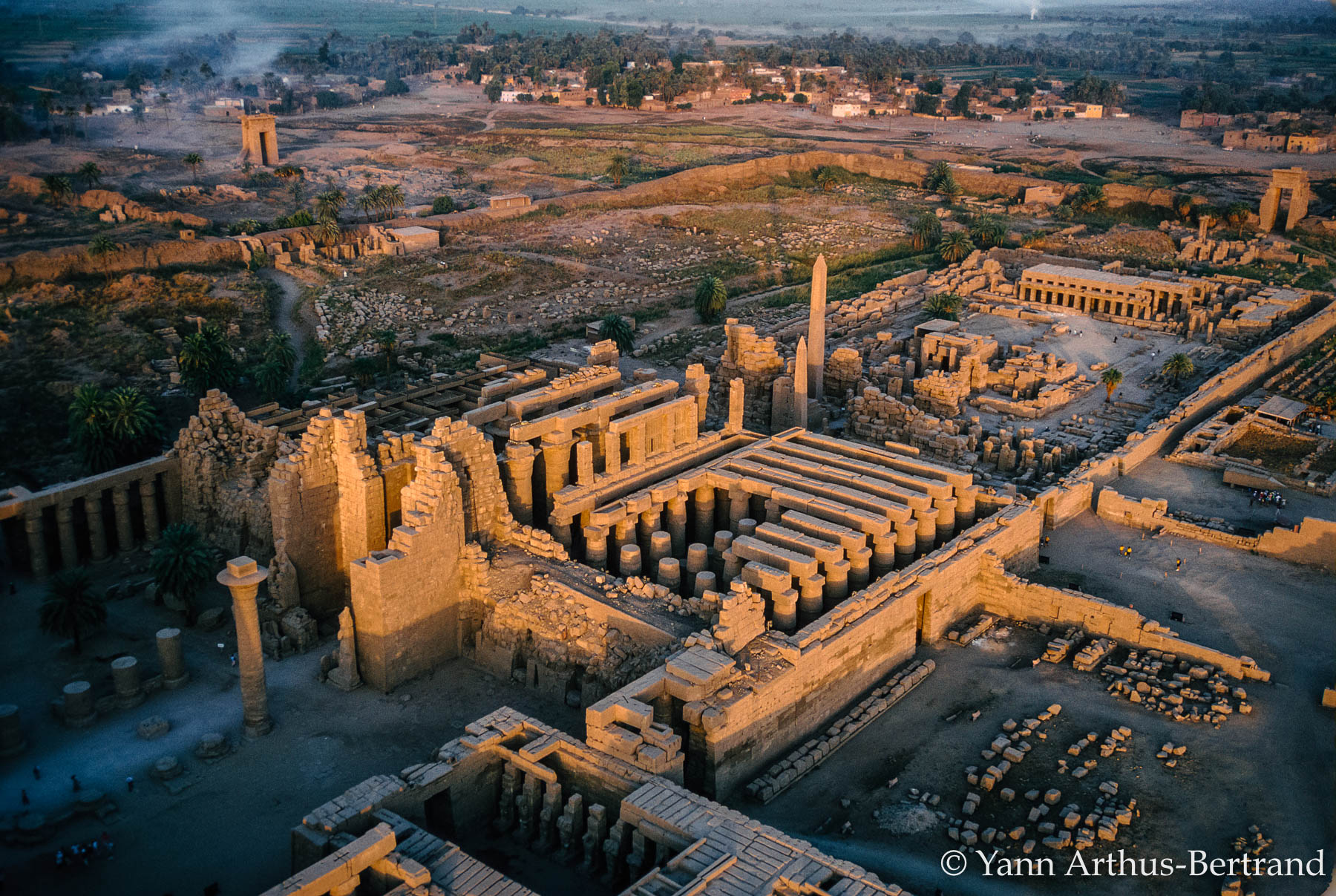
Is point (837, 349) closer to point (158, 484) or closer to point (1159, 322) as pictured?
point (1159, 322)

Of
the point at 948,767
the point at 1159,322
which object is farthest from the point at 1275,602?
the point at 1159,322

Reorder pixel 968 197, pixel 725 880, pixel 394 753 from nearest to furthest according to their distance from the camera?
pixel 725 880
pixel 394 753
pixel 968 197

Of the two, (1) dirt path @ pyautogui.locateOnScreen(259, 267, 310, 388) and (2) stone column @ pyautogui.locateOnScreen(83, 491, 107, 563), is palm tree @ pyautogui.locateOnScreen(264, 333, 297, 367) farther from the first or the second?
(2) stone column @ pyautogui.locateOnScreen(83, 491, 107, 563)

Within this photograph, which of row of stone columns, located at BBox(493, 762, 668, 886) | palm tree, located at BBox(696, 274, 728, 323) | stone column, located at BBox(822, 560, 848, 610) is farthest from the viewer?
palm tree, located at BBox(696, 274, 728, 323)

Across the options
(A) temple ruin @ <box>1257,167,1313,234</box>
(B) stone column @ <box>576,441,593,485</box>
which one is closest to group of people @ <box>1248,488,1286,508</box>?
(B) stone column @ <box>576,441,593,485</box>

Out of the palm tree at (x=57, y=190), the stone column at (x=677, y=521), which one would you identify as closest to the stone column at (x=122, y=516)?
the stone column at (x=677, y=521)
